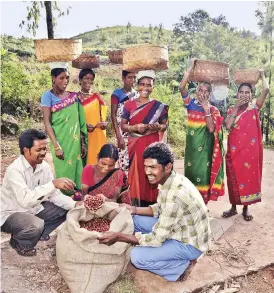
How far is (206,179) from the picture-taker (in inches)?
156

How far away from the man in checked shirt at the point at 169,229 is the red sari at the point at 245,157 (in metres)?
1.43

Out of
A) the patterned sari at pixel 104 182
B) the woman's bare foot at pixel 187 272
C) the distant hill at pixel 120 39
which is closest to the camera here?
the woman's bare foot at pixel 187 272

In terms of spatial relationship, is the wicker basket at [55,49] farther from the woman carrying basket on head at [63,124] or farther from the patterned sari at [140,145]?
the patterned sari at [140,145]

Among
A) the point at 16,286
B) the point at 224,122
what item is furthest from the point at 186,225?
the point at 224,122

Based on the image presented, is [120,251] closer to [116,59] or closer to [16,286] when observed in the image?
[16,286]

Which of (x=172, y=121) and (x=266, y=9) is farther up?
(x=266, y=9)

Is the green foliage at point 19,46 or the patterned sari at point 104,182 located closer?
the patterned sari at point 104,182

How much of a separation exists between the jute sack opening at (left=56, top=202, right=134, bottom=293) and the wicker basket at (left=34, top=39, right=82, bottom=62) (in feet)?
5.47

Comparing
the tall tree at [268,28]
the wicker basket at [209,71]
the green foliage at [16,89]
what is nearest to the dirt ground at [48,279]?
the wicker basket at [209,71]

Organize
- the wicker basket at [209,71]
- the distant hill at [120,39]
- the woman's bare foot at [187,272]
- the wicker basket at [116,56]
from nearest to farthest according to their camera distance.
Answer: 1. the woman's bare foot at [187,272]
2. the wicker basket at [209,71]
3. the wicker basket at [116,56]
4. the distant hill at [120,39]

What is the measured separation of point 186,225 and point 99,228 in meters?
0.69

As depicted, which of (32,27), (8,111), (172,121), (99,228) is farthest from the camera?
(172,121)

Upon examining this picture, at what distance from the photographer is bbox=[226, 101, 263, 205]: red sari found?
156 inches

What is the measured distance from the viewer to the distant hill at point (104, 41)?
15.3 metres
